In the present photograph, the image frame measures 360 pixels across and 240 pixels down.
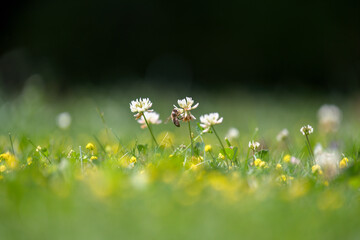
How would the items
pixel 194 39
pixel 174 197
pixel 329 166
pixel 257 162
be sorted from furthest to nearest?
pixel 194 39
pixel 257 162
pixel 329 166
pixel 174 197

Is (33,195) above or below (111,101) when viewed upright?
above

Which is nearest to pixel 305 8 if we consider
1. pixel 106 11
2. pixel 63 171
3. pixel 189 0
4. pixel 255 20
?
pixel 255 20

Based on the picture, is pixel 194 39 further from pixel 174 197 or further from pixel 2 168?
pixel 174 197

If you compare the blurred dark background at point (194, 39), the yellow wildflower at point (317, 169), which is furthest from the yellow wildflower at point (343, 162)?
the blurred dark background at point (194, 39)

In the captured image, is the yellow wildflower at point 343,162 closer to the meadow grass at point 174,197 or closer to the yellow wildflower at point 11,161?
the meadow grass at point 174,197

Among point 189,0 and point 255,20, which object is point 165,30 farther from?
point 255,20

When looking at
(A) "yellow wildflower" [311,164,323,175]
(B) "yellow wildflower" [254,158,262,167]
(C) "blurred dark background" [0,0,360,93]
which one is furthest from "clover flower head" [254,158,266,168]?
(C) "blurred dark background" [0,0,360,93]

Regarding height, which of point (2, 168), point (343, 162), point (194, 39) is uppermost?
point (2, 168)

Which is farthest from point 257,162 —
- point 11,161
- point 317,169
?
point 11,161
